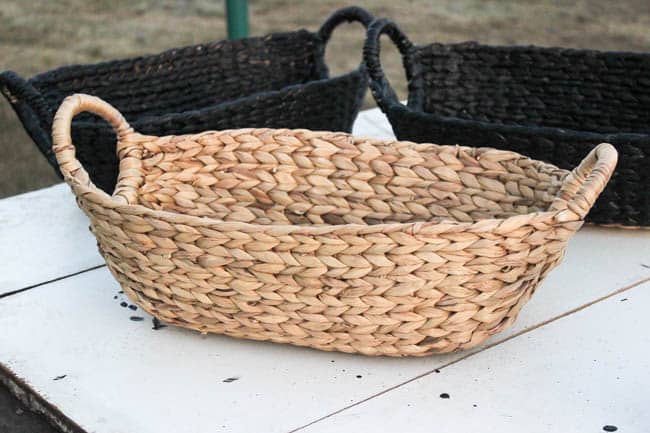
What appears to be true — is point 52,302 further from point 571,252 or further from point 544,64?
point 544,64

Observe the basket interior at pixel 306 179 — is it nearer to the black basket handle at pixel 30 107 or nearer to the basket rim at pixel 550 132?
the basket rim at pixel 550 132

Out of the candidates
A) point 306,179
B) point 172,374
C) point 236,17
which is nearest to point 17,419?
point 172,374

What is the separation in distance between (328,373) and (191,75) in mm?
942

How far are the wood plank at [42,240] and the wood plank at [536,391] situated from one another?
0.57m

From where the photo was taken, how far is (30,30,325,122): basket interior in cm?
170

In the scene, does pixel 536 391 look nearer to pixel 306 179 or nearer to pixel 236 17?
pixel 306 179

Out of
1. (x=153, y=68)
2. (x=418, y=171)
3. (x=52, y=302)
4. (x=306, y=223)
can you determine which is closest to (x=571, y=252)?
(x=418, y=171)

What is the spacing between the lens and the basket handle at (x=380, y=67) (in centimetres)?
152

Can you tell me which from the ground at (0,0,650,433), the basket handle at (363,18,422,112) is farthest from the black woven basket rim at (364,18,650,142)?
the ground at (0,0,650,433)

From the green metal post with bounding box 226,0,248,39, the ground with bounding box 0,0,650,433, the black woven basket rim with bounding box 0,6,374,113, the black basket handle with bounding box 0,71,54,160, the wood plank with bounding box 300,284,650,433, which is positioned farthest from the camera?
the ground with bounding box 0,0,650,433

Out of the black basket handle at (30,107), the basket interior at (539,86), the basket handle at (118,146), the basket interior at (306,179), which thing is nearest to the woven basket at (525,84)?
the basket interior at (539,86)

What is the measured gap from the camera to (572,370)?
1.08m

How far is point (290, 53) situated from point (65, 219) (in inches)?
Result: 24.6

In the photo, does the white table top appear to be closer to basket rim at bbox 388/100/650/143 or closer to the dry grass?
basket rim at bbox 388/100/650/143
